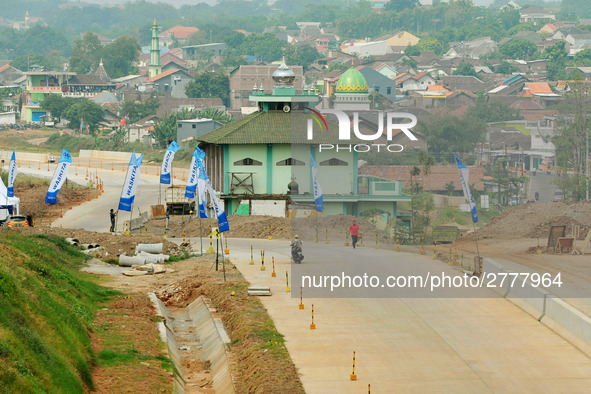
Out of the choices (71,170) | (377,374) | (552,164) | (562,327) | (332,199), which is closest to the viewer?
(377,374)

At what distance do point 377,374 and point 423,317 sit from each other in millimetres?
6335

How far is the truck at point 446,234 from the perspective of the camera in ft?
124

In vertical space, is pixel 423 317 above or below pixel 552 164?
below

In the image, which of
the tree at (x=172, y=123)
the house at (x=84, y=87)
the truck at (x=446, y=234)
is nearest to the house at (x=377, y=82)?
the tree at (x=172, y=123)

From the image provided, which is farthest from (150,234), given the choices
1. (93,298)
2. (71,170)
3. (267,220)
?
(71,170)

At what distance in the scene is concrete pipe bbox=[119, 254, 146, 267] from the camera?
142 ft

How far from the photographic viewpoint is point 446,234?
126ft

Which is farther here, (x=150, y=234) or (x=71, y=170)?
(x=71, y=170)

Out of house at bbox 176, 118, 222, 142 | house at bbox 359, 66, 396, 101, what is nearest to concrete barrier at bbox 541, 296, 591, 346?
house at bbox 176, 118, 222, 142

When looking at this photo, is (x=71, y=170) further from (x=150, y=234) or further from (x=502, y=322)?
(x=502, y=322)

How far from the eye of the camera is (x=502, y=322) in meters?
30.2

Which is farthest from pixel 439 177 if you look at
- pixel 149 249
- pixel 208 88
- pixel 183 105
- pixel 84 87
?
pixel 84 87

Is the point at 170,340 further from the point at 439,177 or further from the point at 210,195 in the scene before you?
the point at 439,177

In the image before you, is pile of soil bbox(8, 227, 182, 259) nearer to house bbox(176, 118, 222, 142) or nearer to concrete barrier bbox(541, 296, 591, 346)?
concrete barrier bbox(541, 296, 591, 346)
